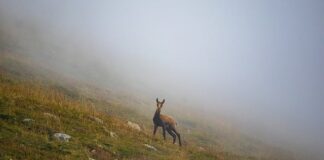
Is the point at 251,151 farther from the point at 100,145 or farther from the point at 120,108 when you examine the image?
the point at 100,145

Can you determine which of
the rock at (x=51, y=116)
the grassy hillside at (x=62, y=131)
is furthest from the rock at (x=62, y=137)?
the rock at (x=51, y=116)

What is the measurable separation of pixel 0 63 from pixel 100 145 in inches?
1378

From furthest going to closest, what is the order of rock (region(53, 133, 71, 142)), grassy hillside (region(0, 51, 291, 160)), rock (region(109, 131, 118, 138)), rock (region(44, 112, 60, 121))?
1. rock (region(109, 131, 118, 138))
2. rock (region(44, 112, 60, 121))
3. rock (region(53, 133, 71, 142))
4. grassy hillside (region(0, 51, 291, 160))

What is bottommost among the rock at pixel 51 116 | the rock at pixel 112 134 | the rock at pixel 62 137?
the rock at pixel 62 137

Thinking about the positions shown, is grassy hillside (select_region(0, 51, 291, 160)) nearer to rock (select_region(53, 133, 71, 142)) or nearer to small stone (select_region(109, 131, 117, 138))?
small stone (select_region(109, 131, 117, 138))

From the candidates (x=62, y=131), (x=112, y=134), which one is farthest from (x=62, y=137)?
(x=112, y=134)

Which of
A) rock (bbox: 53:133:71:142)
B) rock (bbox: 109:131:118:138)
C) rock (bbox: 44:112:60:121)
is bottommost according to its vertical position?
rock (bbox: 53:133:71:142)

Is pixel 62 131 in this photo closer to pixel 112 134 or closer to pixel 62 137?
pixel 62 137

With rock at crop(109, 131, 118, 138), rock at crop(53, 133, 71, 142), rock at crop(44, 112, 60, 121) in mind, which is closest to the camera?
rock at crop(53, 133, 71, 142)

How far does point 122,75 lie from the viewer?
83250 mm

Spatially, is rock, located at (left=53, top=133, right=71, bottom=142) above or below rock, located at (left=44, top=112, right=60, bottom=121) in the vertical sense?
below

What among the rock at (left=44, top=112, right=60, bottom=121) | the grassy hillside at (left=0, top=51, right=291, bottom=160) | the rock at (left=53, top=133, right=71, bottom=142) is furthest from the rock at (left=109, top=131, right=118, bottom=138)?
the rock at (left=53, top=133, right=71, bottom=142)

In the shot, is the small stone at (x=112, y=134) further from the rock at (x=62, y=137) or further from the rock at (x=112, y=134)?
the rock at (x=62, y=137)

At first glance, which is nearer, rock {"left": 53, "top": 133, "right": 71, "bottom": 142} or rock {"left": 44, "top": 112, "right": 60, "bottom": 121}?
rock {"left": 53, "top": 133, "right": 71, "bottom": 142}
